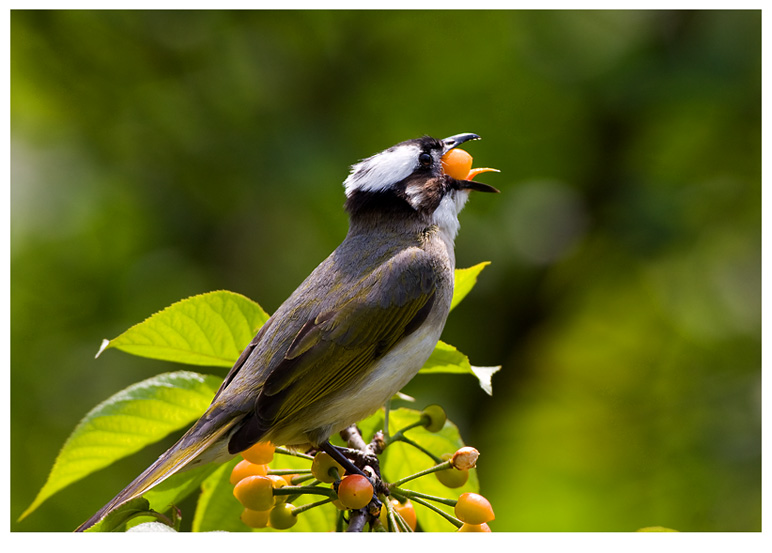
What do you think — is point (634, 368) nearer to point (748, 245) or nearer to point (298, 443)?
point (748, 245)

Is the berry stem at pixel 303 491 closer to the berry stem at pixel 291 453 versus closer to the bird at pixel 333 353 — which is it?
the bird at pixel 333 353

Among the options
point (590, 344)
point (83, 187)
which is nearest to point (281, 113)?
point (83, 187)

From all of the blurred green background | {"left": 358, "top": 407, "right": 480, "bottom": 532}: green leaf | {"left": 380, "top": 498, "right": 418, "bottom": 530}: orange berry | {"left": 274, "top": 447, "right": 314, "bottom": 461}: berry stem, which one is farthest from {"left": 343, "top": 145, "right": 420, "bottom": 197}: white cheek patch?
the blurred green background

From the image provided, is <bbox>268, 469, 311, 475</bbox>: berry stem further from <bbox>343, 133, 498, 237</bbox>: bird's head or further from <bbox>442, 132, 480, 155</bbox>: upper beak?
<bbox>442, 132, 480, 155</bbox>: upper beak

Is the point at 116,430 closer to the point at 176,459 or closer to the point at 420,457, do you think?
the point at 176,459

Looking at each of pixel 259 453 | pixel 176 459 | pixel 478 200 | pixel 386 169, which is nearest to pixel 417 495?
pixel 259 453

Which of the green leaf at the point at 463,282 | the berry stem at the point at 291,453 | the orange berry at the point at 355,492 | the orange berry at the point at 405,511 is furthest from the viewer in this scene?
the green leaf at the point at 463,282

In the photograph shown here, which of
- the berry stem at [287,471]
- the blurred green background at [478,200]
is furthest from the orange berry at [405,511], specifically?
the blurred green background at [478,200]
